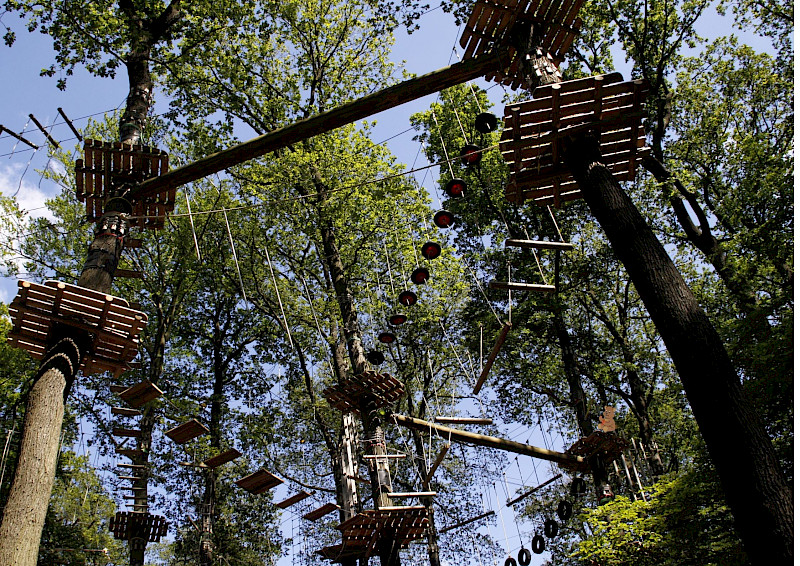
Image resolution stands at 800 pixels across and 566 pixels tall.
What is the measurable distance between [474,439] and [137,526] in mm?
7635

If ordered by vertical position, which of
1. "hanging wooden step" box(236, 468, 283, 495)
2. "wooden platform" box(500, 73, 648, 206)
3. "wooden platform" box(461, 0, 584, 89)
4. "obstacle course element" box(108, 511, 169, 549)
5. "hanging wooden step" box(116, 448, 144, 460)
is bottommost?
"hanging wooden step" box(236, 468, 283, 495)

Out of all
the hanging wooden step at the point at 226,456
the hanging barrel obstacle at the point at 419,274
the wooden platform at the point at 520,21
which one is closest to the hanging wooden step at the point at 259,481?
the hanging wooden step at the point at 226,456

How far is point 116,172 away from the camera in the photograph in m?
8.24

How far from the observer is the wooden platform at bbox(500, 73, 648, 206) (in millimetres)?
5801

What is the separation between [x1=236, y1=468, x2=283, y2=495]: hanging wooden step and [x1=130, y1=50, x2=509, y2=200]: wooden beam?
436 centimetres

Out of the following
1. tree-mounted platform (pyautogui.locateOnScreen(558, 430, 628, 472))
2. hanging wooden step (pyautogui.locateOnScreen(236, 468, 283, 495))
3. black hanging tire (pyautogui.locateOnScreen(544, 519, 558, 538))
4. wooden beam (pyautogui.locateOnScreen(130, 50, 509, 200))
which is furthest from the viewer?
black hanging tire (pyautogui.locateOnScreen(544, 519, 558, 538))

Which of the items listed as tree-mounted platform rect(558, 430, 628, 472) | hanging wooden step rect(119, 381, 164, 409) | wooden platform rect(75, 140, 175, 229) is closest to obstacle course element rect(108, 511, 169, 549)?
hanging wooden step rect(119, 381, 164, 409)

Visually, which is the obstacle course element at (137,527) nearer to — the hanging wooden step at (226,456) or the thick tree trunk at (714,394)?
the hanging wooden step at (226,456)

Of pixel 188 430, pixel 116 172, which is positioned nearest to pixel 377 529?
pixel 188 430

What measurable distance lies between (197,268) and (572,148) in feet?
41.5

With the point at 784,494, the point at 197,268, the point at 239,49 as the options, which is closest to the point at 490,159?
the point at 239,49

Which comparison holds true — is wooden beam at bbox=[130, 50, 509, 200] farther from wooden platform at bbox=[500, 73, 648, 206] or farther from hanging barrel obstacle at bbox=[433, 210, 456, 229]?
hanging barrel obstacle at bbox=[433, 210, 456, 229]

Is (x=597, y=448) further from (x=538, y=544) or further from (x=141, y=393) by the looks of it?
(x=141, y=393)

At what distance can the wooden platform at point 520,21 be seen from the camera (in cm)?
698
